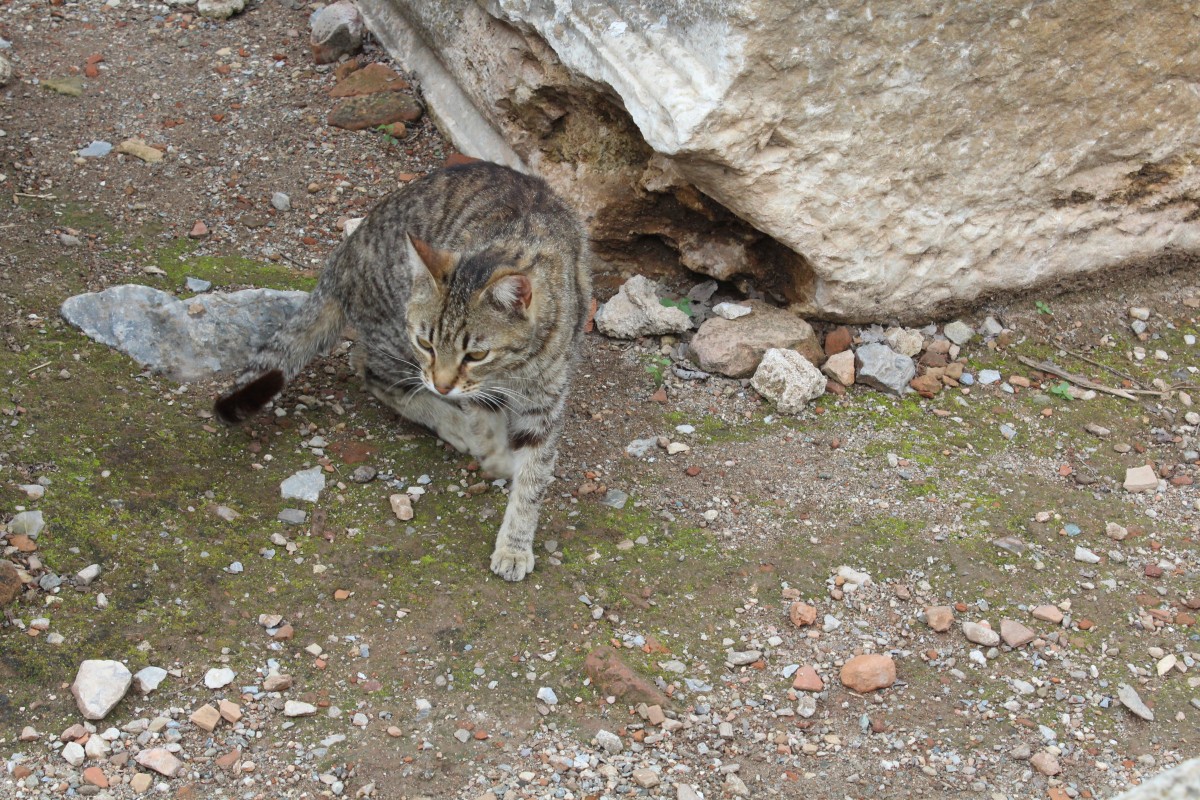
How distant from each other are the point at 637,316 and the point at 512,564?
5.55 feet

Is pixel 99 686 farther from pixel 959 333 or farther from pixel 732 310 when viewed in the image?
pixel 959 333

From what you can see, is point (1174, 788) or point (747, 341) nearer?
point (1174, 788)

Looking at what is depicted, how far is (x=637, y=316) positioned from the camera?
5520 mm

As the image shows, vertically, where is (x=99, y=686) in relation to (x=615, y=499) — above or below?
above

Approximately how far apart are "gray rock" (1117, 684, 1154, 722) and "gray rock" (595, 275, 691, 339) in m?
2.49

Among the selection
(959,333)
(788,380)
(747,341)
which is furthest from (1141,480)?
(747,341)

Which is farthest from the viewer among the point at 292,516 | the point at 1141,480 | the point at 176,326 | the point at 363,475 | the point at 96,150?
the point at 96,150

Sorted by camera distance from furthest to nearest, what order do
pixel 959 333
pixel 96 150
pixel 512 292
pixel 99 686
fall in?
pixel 96 150, pixel 959 333, pixel 512 292, pixel 99 686

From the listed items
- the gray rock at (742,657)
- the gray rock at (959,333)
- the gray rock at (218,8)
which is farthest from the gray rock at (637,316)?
the gray rock at (218,8)

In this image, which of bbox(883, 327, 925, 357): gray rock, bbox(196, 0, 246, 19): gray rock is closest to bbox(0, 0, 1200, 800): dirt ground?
bbox(883, 327, 925, 357): gray rock

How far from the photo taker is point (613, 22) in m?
4.89

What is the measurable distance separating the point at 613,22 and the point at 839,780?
312 cm

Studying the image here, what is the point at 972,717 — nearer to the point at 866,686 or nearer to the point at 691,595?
the point at 866,686

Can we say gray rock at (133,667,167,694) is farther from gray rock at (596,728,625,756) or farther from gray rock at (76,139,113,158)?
gray rock at (76,139,113,158)
